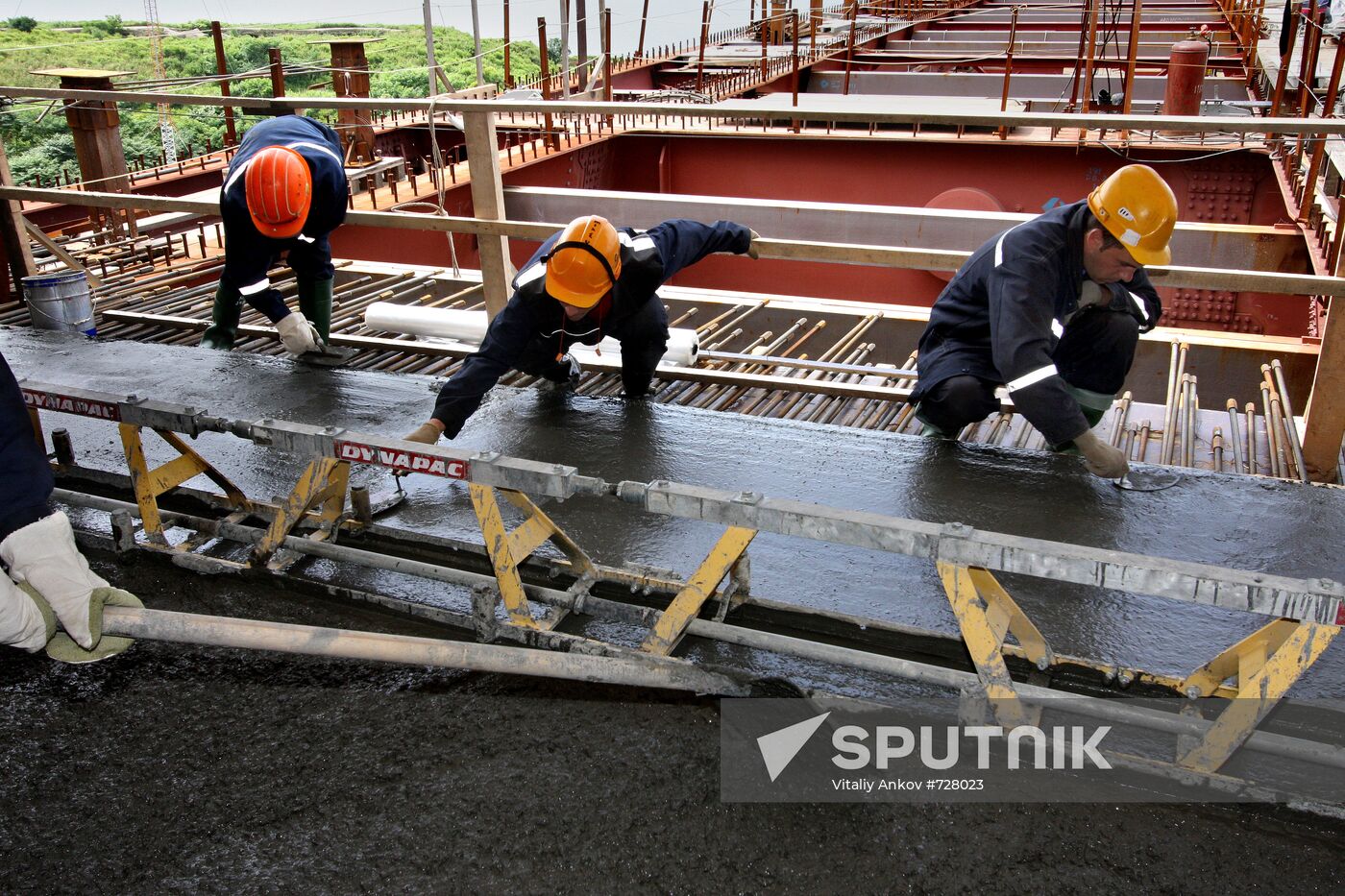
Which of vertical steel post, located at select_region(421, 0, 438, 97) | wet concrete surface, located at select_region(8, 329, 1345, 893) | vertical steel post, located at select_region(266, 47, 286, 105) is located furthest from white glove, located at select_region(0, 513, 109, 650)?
vertical steel post, located at select_region(266, 47, 286, 105)

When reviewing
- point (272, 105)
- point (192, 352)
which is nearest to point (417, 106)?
point (272, 105)

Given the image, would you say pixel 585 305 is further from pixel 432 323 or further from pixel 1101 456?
pixel 432 323

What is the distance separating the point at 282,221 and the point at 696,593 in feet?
10.2

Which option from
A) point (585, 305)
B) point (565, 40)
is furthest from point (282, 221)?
point (565, 40)

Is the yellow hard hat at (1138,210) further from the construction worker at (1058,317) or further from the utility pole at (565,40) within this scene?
the utility pole at (565,40)

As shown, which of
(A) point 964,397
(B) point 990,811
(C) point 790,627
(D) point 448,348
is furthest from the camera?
(D) point 448,348

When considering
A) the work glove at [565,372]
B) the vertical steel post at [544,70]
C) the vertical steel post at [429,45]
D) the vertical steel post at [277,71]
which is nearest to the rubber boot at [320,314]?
the work glove at [565,372]

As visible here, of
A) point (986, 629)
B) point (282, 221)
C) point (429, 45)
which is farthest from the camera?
point (429, 45)

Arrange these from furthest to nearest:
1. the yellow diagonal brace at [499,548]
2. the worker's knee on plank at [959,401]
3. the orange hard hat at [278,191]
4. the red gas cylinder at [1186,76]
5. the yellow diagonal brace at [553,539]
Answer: the red gas cylinder at [1186,76], the orange hard hat at [278,191], the worker's knee on plank at [959,401], the yellow diagonal brace at [553,539], the yellow diagonal brace at [499,548]

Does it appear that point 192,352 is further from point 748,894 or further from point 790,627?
point 748,894

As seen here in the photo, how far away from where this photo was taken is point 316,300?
5.38 meters

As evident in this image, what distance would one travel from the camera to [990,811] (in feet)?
7.59

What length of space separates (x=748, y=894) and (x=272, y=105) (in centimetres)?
472

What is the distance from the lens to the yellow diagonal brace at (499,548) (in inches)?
112
